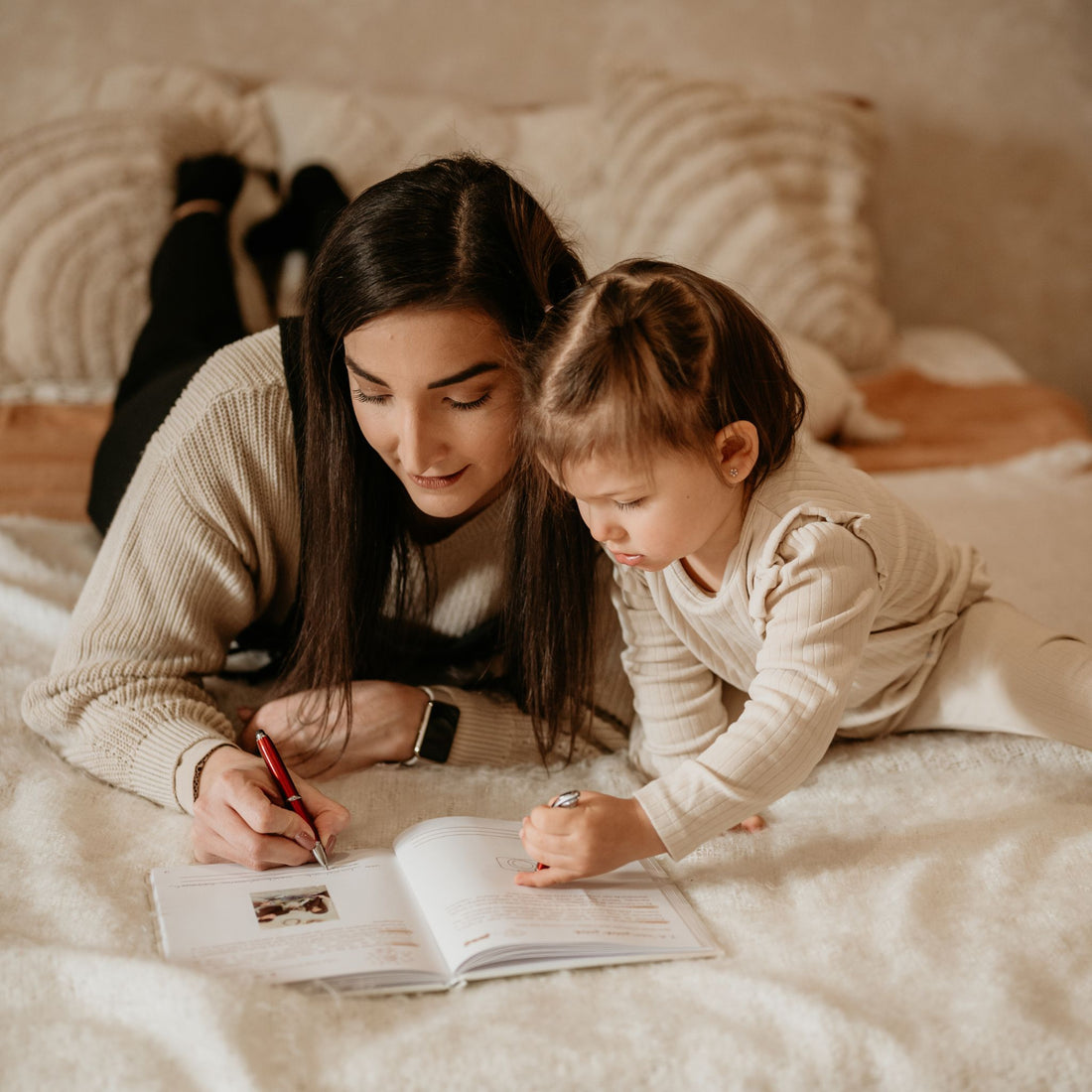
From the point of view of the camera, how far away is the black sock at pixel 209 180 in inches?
75.1

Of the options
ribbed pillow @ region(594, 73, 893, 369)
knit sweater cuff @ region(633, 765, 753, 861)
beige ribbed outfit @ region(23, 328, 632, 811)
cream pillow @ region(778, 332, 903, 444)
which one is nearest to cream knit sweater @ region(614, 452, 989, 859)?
knit sweater cuff @ region(633, 765, 753, 861)

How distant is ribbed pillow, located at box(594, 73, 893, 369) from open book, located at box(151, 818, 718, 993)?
1.38 meters

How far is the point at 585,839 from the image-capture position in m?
0.86

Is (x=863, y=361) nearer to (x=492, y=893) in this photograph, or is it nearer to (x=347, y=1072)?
(x=492, y=893)

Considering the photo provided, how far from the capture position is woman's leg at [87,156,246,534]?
144 cm

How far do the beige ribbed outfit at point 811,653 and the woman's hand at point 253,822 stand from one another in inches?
10.7

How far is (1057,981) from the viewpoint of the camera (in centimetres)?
79

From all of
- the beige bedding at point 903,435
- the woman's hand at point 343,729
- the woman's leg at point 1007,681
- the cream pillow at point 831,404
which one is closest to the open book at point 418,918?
the woman's hand at point 343,729

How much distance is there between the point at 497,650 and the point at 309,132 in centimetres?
125

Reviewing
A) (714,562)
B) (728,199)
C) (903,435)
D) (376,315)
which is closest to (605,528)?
(714,562)

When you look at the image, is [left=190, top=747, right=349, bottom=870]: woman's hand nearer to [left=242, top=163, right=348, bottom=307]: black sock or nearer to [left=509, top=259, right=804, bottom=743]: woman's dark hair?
[left=509, top=259, right=804, bottom=743]: woman's dark hair

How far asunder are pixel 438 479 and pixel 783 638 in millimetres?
335

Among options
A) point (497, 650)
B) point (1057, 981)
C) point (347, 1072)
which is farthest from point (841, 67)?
point (347, 1072)

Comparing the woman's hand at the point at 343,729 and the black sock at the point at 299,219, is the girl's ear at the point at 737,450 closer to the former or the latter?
the woman's hand at the point at 343,729
